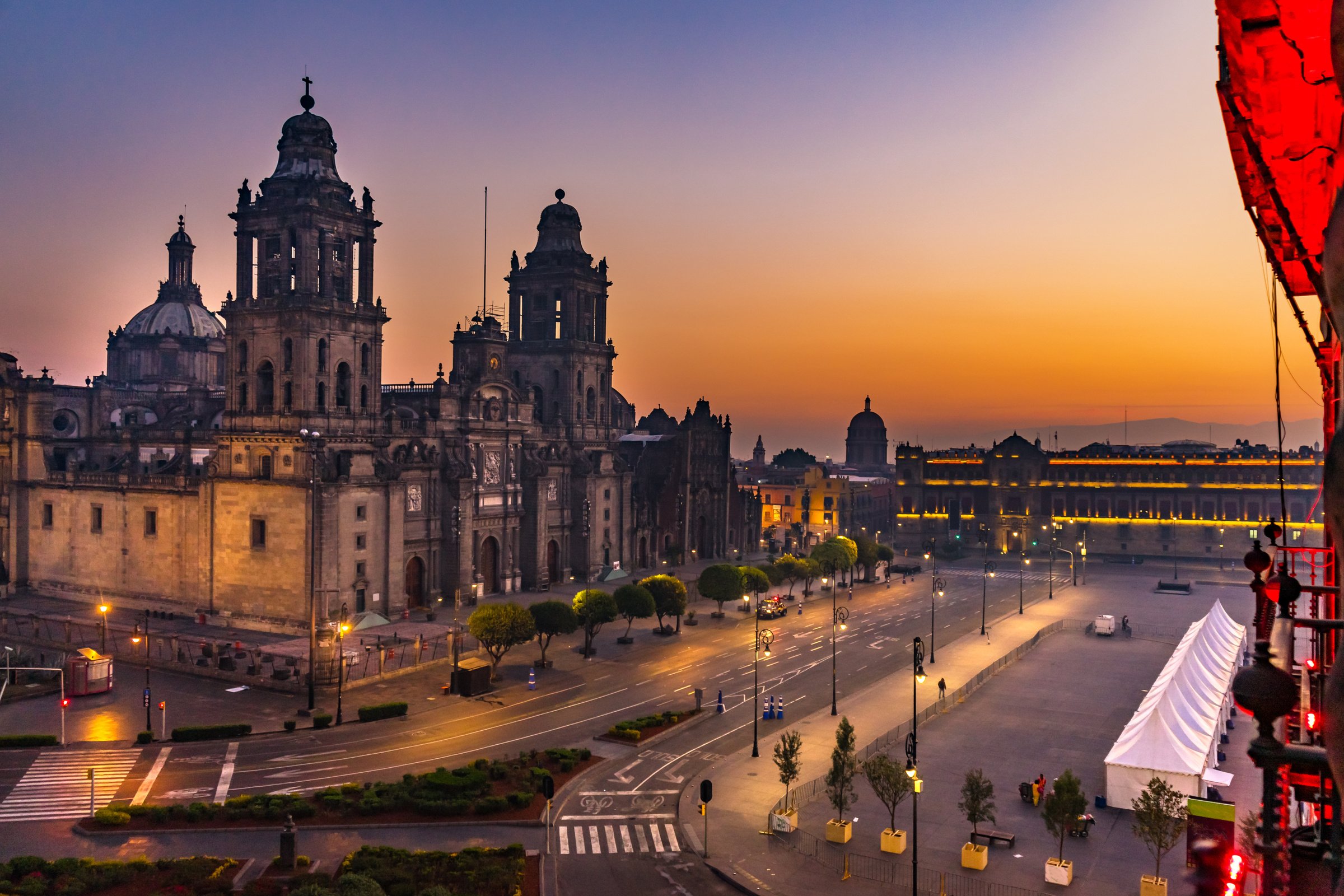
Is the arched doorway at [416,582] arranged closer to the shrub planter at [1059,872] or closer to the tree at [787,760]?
the tree at [787,760]

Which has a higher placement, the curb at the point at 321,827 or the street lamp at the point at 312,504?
the street lamp at the point at 312,504

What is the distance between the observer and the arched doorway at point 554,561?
91.3 metres

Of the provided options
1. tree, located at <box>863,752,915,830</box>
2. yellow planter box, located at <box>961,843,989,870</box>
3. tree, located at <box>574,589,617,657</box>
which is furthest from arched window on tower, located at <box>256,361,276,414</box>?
yellow planter box, located at <box>961,843,989,870</box>

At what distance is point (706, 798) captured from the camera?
109 feet

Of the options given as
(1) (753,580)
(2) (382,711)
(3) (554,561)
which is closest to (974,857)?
(2) (382,711)

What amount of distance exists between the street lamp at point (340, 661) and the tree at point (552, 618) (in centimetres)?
722

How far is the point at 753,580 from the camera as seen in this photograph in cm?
7912

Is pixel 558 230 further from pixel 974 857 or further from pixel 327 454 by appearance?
pixel 974 857

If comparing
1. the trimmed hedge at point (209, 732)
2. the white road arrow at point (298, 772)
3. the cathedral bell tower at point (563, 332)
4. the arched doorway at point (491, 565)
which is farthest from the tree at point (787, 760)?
the cathedral bell tower at point (563, 332)

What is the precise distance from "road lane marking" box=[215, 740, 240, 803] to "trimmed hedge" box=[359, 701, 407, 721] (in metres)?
5.76

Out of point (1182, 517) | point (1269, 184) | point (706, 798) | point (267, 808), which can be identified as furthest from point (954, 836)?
point (1182, 517)

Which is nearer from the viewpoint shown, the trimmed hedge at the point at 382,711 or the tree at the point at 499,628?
the trimmed hedge at the point at 382,711

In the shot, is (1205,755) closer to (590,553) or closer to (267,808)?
(267,808)

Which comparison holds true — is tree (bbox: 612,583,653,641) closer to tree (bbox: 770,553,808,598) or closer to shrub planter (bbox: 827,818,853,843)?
tree (bbox: 770,553,808,598)
